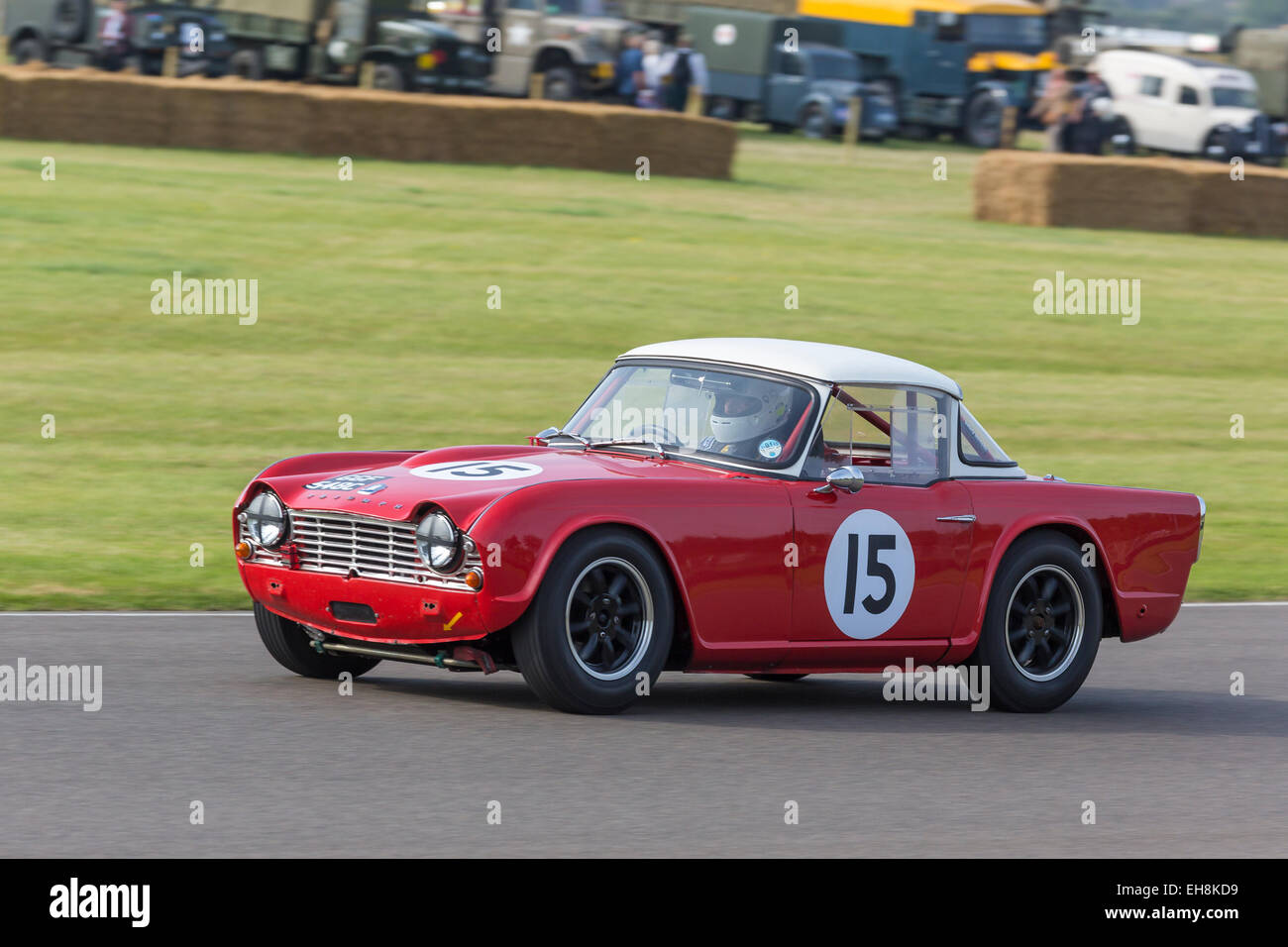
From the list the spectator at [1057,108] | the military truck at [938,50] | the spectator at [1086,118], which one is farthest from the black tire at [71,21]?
the spectator at [1086,118]

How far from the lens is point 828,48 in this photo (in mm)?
39719

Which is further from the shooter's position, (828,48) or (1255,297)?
(828,48)

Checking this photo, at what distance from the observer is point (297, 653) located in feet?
26.7

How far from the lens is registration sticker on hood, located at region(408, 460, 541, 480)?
7.46 metres

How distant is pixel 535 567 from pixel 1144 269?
768 inches

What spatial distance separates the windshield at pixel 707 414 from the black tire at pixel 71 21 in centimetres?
2822

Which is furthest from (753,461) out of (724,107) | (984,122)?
(984,122)

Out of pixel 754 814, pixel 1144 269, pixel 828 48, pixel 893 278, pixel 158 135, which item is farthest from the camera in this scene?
pixel 828 48

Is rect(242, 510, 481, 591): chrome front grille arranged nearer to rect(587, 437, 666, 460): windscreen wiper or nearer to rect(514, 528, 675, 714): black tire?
rect(514, 528, 675, 714): black tire

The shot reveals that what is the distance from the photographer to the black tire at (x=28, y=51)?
34.4 meters

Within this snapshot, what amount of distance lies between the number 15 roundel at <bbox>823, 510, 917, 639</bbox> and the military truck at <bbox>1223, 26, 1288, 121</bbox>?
38.1 meters

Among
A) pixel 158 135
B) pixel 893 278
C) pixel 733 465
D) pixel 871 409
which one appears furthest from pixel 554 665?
pixel 158 135

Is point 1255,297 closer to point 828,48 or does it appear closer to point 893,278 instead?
point 893,278

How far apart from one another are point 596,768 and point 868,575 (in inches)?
69.6
